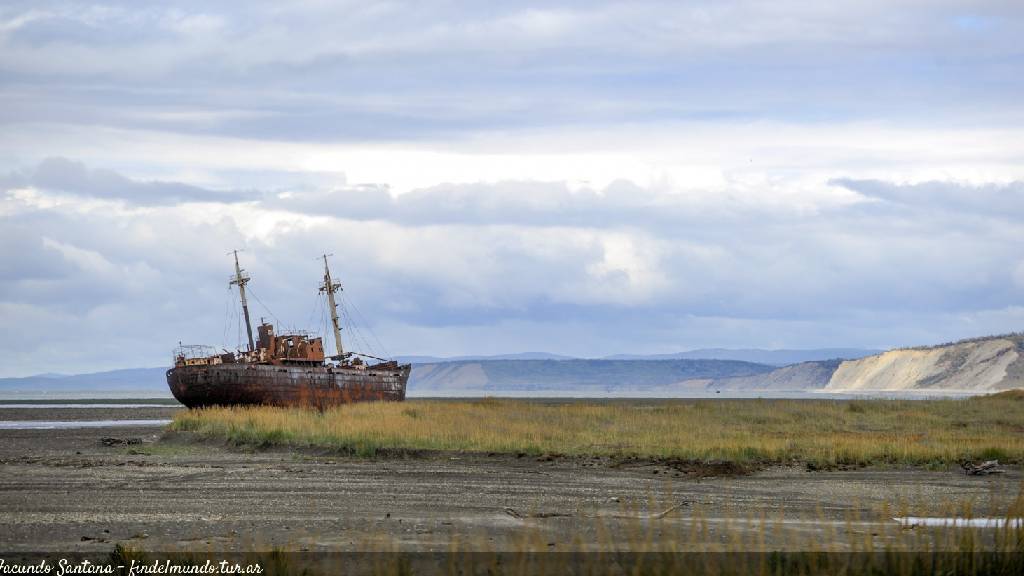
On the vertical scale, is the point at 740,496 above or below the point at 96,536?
below

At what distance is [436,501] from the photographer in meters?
22.2

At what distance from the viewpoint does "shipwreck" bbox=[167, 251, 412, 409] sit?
6506cm

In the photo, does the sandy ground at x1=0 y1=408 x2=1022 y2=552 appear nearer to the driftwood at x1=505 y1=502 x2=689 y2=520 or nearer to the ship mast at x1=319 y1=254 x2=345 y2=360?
the driftwood at x1=505 y1=502 x2=689 y2=520

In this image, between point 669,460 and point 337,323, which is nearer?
point 669,460

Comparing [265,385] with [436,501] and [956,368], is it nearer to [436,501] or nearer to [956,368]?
[436,501]

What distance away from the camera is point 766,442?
34.1m

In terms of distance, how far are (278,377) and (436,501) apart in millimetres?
45176

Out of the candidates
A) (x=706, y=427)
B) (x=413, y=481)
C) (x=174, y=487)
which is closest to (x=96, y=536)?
(x=174, y=487)

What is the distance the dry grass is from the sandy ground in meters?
1.69

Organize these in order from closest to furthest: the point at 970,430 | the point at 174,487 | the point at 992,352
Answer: the point at 174,487 → the point at 970,430 → the point at 992,352

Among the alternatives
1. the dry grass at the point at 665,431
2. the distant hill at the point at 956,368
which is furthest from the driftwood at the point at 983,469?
the distant hill at the point at 956,368

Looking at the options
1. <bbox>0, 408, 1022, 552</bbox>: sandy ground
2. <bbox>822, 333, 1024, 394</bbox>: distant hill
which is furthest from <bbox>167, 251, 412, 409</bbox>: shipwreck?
<bbox>822, 333, 1024, 394</bbox>: distant hill

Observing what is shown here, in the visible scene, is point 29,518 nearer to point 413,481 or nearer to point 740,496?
point 413,481

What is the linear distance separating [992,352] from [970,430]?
140351 mm
